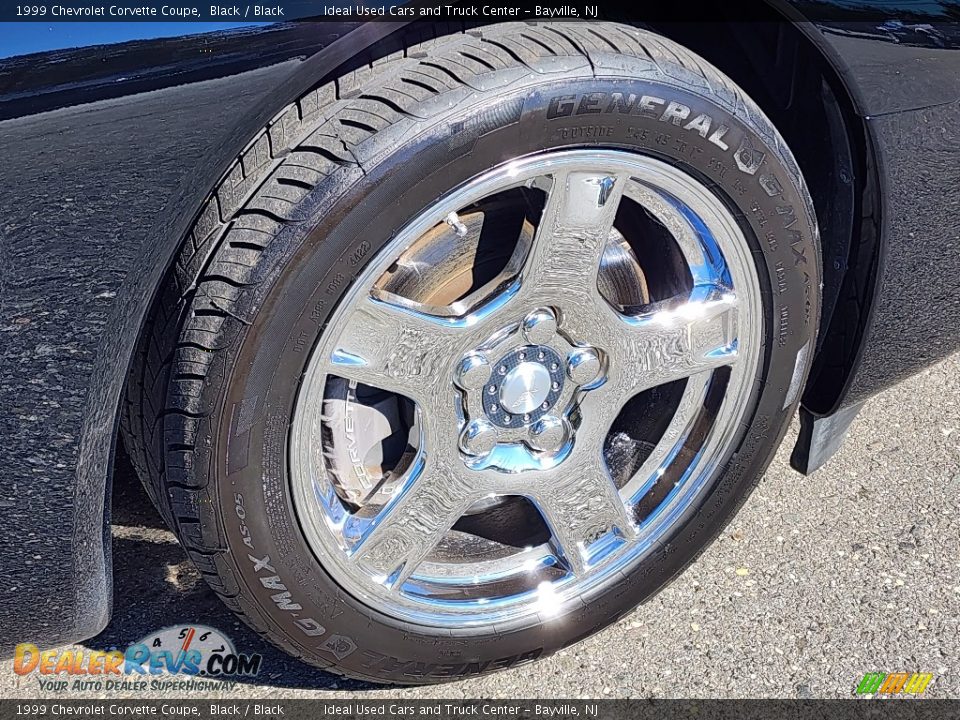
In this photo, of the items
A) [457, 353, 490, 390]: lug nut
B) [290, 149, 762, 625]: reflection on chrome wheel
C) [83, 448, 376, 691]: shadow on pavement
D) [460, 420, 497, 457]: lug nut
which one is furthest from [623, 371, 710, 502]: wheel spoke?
[83, 448, 376, 691]: shadow on pavement

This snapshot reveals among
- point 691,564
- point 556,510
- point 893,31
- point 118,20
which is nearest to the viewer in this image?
point 118,20

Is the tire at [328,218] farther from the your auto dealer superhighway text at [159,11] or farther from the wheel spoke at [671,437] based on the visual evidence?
the wheel spoke at [671,437]

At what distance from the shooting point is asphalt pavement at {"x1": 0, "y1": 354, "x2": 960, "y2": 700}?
2.00 m

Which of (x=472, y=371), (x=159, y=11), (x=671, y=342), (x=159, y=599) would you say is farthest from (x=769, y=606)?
(x=159, y=11)

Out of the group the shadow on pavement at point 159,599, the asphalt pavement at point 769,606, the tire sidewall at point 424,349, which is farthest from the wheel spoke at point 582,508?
the shadow on pavement at point 159,599

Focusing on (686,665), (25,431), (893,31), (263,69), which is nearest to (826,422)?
(686,665)

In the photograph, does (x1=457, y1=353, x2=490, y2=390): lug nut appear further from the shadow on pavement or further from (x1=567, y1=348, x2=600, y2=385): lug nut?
the shadow on pavement

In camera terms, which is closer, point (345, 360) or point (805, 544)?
point (345, 360)

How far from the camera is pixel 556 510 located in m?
1.96

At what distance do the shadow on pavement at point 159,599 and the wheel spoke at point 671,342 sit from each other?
87cm

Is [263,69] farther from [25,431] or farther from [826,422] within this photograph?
[826,422]

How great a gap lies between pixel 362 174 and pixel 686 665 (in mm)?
1288

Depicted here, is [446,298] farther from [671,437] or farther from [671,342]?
[671,437]

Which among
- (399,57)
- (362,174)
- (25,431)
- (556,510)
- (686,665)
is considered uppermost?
(399,57)
